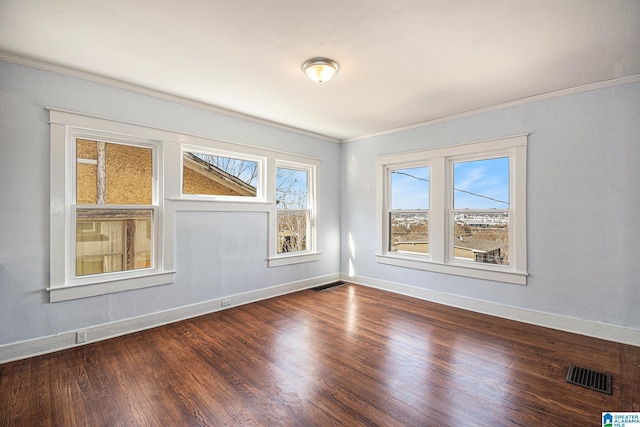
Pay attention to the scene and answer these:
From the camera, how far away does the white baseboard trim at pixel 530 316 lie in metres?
2.93

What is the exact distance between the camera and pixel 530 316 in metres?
3.43

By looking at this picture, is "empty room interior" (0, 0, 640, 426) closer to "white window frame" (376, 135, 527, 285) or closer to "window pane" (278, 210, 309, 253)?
"white window frame" (376, 135, 527, 285)

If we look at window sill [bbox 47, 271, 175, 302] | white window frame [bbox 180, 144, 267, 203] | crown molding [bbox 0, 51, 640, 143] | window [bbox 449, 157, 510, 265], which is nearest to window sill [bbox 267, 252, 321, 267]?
white window frame [bbox 180, 144, 267, 203]

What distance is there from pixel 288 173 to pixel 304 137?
67cm

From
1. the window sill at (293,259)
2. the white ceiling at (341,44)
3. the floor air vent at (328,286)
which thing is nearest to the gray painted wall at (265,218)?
the window sill at (293,259)

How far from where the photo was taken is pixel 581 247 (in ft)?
10.3

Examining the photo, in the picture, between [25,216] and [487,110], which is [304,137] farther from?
[25,216]

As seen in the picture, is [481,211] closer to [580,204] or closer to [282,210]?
[580,204]

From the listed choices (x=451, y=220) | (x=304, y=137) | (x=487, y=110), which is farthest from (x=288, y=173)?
(x=487, y=110)

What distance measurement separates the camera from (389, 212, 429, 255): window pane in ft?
14.8

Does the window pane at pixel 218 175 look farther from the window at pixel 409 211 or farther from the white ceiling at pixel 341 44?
the window at pixel 409 211

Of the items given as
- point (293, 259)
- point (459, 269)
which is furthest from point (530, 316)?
point (293, 259)

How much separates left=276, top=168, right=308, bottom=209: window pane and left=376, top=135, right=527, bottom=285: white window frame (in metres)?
1.29

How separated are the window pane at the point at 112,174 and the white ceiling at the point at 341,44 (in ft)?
2.41
